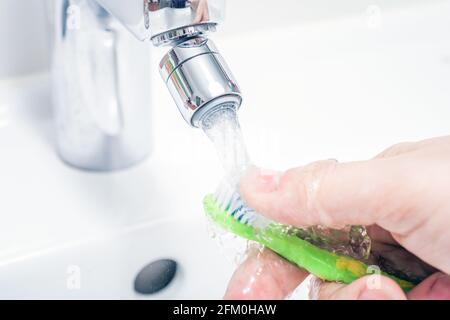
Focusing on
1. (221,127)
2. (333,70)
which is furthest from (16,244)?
(333,70)

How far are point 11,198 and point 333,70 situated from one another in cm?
27

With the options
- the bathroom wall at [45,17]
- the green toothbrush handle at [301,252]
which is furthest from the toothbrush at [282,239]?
the bathroom wall at [45,17]

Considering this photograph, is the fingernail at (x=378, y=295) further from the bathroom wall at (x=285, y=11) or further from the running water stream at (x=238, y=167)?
the bathroom wall at (x=285, y=11)

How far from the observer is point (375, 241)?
1.05 ft

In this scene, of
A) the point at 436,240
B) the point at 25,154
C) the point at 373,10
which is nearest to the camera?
the point at 436,240

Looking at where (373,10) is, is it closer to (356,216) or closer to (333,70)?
(333,70)

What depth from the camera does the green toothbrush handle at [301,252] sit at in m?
0.29

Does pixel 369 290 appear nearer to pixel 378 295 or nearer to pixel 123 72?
pixel 378 295

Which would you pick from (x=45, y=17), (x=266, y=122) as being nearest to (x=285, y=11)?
(x=266, y=122)

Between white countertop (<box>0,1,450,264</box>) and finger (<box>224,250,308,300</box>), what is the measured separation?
0.24 ft

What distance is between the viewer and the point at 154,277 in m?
0.35

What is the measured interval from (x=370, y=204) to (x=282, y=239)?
0.16 feet

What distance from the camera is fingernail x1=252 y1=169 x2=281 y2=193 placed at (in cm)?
28

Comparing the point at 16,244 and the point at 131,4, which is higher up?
the point at 131,4
